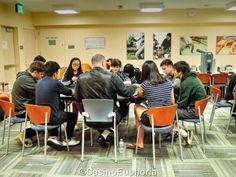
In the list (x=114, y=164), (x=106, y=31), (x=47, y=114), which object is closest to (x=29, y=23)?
(x=106, y=31)

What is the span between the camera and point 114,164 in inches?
115

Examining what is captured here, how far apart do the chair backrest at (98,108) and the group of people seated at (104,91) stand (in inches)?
2.8

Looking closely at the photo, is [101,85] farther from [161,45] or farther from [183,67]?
[161,45]

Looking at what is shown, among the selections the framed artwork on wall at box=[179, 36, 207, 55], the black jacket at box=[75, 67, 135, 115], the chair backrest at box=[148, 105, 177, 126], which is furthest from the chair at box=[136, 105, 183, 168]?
the framed artwork on wall at box=[179, 36, 207, 55]

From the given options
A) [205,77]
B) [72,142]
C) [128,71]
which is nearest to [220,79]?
[205,77]

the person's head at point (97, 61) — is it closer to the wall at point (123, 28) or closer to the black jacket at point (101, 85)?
the black jacket at point (101, 85)

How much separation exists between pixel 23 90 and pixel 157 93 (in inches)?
70.3

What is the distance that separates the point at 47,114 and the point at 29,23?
5.45 meters

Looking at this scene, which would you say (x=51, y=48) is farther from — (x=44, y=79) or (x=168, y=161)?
(x=168, y=161)

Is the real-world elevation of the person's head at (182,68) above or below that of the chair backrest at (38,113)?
above

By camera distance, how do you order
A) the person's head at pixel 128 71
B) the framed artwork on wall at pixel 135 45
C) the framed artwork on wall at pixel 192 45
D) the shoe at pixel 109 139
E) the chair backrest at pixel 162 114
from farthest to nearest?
the framed artwork on wall at pixel 135 45, the framed artwork on wall at pixel 192 45, the person's head at pixel 128 71, the shoe at pixel 109 139, the chair backrest at pixel 162 114

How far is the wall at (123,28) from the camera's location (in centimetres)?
738

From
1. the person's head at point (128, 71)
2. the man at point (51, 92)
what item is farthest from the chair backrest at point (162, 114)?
the person's head at point (128, 71)

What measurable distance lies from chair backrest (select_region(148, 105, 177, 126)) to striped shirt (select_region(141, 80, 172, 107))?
23cm
